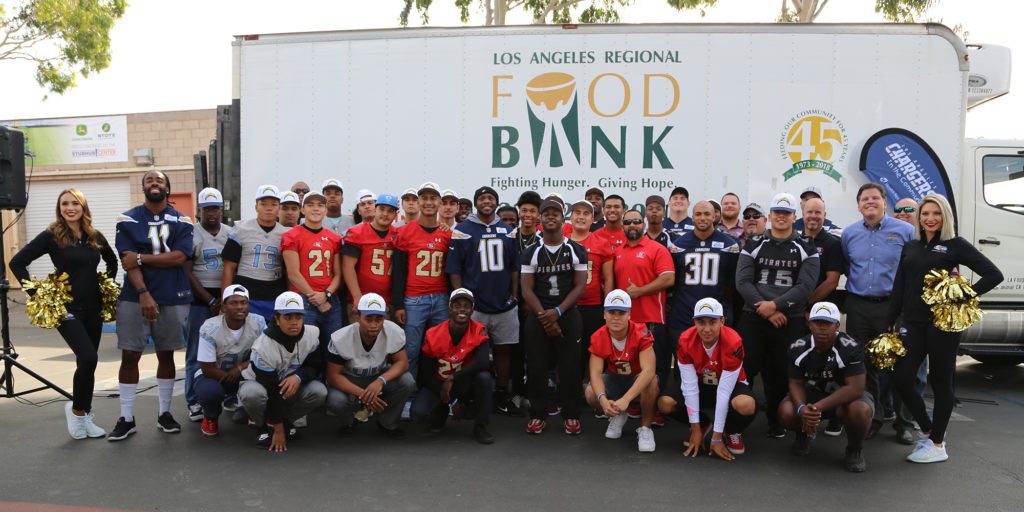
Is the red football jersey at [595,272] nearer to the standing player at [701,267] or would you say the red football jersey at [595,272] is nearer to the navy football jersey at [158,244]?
the standing player at [701,267]

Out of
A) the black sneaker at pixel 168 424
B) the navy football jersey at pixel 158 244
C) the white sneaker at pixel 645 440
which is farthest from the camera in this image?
the black sneaker at pixel 168 424

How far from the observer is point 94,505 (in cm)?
390

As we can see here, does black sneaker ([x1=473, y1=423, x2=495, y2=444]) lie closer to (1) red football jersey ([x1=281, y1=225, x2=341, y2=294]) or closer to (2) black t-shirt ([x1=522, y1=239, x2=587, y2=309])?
(2) black t-shirt ([x1=522, y1=239, x2=587, y2=309])

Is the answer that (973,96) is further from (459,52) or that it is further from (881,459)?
(459,52)

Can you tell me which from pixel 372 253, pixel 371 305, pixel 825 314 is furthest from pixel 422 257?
pixel 825 314

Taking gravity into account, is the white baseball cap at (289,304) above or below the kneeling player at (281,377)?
above

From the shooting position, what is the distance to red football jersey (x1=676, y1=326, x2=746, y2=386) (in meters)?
4.75

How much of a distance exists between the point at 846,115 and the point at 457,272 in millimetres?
4297

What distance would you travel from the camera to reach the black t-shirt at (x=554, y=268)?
17.7 feet

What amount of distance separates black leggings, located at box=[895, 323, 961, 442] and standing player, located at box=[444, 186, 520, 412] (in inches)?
120

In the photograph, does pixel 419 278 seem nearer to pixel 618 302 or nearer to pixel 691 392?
pixel 618 302

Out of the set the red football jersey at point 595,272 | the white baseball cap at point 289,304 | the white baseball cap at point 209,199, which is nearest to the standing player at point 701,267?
the red football jersey at point 595,272

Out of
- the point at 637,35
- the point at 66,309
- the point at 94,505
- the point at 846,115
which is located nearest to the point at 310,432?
the point at 94,505

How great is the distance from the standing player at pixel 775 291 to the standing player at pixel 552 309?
1.37 meters
